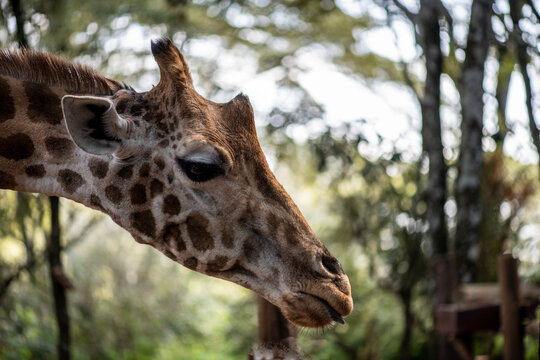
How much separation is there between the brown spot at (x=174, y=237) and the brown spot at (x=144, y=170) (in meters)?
0.23

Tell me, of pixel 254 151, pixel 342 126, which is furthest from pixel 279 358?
pixel 342 126

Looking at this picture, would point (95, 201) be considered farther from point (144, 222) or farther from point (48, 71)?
point (48, 71)

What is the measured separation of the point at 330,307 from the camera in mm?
2105

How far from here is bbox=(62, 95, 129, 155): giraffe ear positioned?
2.07 m

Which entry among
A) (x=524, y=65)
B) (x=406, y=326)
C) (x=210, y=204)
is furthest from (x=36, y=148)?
(x=406, y=326)

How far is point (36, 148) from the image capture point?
2318 millimetres

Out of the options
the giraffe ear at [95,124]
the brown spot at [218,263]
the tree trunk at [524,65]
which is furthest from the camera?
the tree trunk at [524,65]

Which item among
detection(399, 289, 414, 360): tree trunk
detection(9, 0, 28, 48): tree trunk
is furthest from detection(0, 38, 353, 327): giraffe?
detection(399, 289, 414, 360): tree trunk

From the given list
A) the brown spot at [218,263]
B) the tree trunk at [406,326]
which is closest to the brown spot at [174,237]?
the brown spot at [218,263]

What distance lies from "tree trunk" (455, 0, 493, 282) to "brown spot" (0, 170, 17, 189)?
4.12m

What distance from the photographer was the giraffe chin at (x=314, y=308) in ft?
6.85

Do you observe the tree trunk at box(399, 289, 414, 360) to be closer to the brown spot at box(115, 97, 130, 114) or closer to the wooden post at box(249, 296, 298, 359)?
the wooden post at box(249, 296, 298, 359)

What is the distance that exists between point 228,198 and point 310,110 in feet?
13.3

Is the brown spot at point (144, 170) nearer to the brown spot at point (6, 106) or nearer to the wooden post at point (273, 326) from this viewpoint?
the brown spot at point (6, 106)
